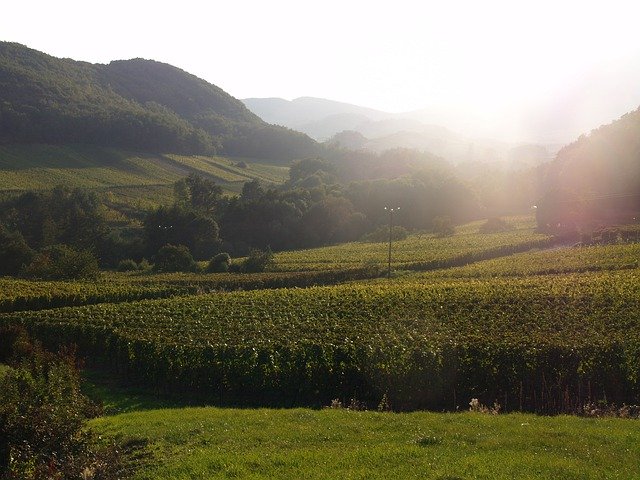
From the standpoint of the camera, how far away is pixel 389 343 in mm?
26953

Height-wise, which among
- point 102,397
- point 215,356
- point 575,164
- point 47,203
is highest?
point 575,164

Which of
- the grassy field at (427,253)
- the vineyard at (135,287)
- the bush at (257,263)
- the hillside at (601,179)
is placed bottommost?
the vineyard at (135,287)

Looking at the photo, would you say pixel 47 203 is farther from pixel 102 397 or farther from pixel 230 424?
pixel 230 424

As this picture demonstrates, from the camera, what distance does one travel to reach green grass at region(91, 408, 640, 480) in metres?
13.2

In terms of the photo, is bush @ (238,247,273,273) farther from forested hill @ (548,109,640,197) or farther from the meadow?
forested hill @ (548,109,640,197)

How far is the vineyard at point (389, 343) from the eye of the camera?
23.5 metres

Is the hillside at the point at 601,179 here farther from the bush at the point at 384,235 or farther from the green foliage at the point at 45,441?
the green foliage at the point at 45,441

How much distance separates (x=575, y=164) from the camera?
105 meters

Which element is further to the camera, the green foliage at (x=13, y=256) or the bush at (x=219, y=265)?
the green foliage at (x=13, y=256)

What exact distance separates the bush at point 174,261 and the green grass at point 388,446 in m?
52.7

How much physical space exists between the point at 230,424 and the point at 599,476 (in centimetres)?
1067

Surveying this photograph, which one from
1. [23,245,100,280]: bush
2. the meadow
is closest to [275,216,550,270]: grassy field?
the meadow

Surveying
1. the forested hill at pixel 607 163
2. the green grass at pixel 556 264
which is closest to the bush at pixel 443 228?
the forested hill at pixel 607 163

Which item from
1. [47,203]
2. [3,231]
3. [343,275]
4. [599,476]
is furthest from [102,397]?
[47,203]
